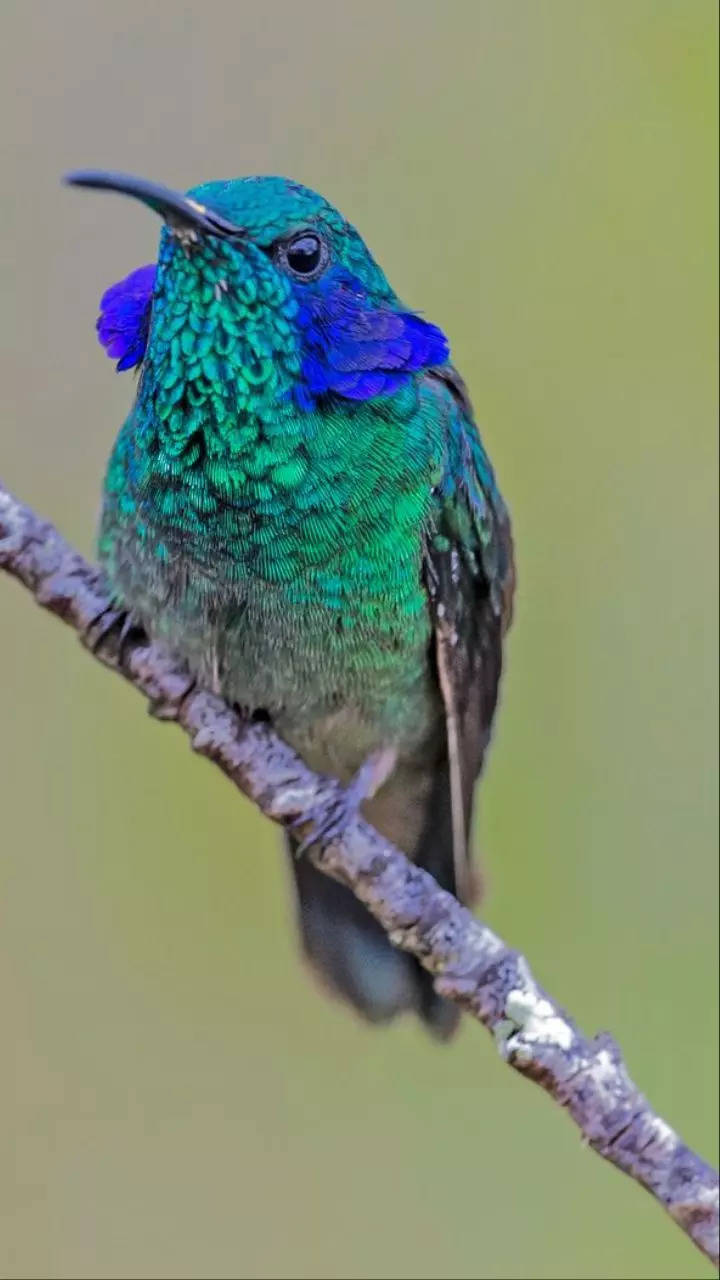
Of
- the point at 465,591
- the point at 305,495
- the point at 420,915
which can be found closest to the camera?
the point at 420,915

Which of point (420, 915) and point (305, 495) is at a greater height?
point (305, 495)

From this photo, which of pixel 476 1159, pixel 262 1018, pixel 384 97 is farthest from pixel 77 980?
pixel 384 97

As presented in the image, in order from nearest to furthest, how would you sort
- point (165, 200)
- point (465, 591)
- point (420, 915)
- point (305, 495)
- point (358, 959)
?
point (165, 200), point (420, 915), point (305, 495), point (465, 591), point (358, 959)

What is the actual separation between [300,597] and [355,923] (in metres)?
0.75

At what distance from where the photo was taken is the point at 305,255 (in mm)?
1745

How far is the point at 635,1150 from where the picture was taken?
4.65ft

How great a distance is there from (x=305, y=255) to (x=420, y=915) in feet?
2.65

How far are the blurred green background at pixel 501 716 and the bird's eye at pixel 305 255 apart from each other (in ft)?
2.62

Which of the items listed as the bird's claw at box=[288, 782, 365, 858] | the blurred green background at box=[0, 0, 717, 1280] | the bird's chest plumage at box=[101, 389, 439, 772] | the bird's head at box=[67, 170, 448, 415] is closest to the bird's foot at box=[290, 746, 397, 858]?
the bird's claw at box=[288, 782, 365, 858]

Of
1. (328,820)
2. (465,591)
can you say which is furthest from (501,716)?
(328,820)

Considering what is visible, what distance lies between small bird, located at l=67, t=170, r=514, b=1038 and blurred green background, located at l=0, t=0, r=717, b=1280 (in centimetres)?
59

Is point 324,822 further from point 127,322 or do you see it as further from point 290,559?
point 127,322

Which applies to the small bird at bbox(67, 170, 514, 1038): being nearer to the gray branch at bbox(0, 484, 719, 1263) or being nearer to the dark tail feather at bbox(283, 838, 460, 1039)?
the gray branch at bbox(0, 484, 719, 1263)

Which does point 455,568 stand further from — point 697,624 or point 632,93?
point 632,93
